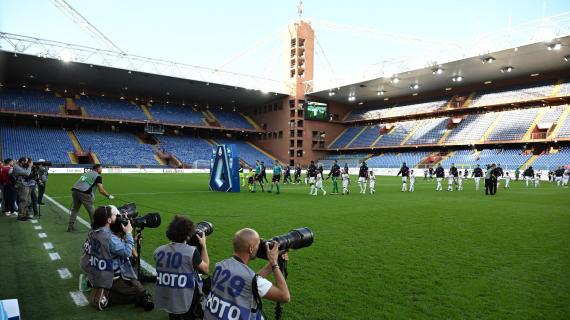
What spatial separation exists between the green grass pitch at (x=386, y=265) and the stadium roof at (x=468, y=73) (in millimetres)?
30325

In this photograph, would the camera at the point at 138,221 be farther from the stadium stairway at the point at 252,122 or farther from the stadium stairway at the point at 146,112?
the stadium stairway at the point at 252,122

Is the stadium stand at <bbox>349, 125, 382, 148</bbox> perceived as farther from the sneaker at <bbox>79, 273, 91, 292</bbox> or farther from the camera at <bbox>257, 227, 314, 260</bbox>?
the camera at <bbox>257, 227, 314, 260</bbox>

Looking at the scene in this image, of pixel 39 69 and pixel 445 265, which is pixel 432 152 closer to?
pixel 445 265

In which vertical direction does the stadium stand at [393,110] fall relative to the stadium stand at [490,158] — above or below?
above

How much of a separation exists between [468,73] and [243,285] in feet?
156

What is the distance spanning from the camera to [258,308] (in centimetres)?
275

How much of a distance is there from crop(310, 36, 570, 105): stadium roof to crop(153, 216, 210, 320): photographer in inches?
1535

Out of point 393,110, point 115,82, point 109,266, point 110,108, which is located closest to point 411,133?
point 393,110

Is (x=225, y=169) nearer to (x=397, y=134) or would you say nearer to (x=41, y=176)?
(x=41, y=176)

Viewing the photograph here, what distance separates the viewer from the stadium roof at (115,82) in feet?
134

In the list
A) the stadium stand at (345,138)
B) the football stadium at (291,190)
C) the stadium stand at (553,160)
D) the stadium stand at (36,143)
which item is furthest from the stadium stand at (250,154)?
the stadium stand at (553,160)

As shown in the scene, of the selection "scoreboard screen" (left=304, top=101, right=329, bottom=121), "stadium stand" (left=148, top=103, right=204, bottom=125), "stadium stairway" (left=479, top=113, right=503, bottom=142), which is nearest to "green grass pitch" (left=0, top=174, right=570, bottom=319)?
"stadium stairway" (left=479, top=113, right=503, bottom=142)

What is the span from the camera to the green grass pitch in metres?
4.20

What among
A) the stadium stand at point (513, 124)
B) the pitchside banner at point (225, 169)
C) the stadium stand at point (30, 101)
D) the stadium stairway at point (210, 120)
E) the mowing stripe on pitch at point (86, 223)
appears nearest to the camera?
the mowing stripe on pitch at point (86, 223)
